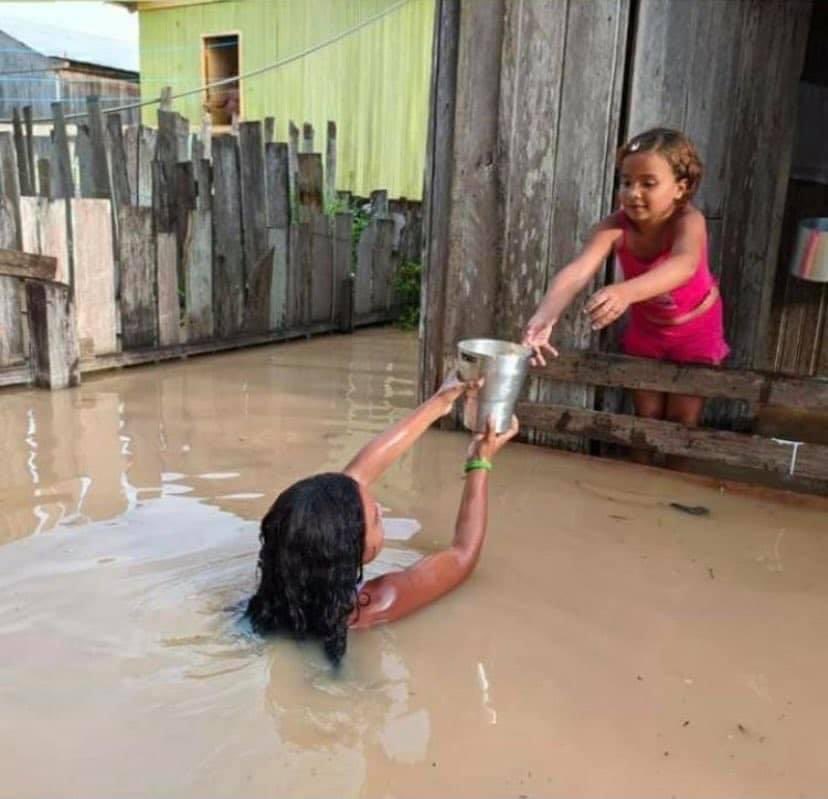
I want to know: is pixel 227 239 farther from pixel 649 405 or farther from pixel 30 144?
pixel 649 405

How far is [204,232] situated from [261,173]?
73cm

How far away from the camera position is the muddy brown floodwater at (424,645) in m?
1.90

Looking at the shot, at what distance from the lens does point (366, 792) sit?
5.92ft

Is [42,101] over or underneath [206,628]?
over

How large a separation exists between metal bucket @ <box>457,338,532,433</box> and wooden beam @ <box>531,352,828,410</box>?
4.63ft

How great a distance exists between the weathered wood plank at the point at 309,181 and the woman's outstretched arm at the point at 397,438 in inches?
205

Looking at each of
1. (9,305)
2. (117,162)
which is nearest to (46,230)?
(9,305)

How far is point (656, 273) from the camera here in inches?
126

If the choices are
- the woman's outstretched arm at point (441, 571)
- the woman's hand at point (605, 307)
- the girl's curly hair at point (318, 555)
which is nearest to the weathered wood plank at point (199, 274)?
the woman's hand at point (605, 307)

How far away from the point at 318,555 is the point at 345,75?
39.7ft

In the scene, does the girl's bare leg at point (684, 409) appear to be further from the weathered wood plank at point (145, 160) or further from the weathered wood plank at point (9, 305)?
the weathered wood plank at point (145, 160)

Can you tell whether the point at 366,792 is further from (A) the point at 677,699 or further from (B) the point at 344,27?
(B) the point at 344,27

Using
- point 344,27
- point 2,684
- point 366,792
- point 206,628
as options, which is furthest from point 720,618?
point 344,27

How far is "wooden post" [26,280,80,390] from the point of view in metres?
5.25
